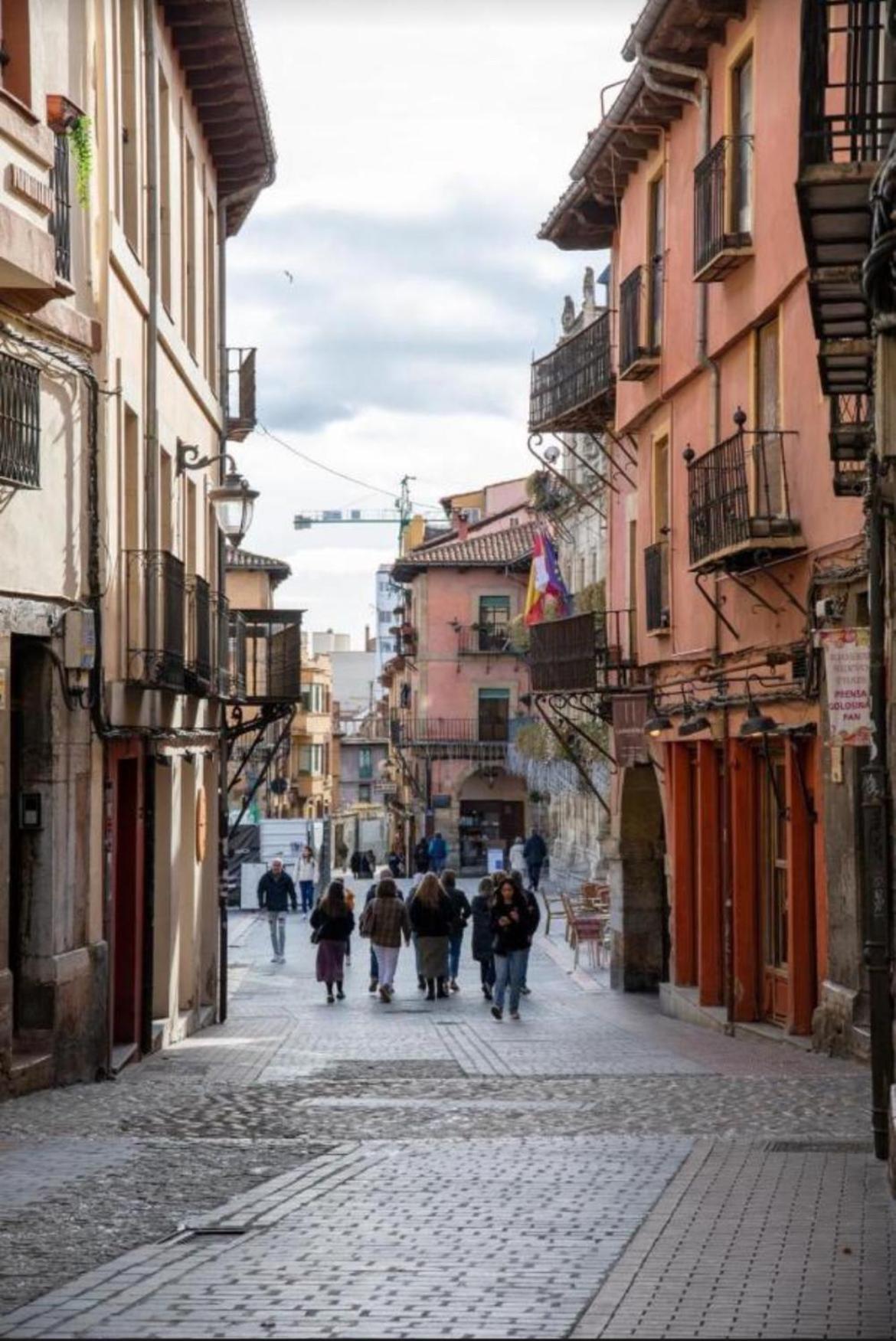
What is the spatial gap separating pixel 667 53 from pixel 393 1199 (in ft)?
51.2

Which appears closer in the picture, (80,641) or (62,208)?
(62,208)

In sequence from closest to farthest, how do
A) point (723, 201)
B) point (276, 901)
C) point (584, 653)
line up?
point (723, 201), point (584, 653), point (276, 901)

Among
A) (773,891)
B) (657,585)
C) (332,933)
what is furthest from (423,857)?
(773,891)

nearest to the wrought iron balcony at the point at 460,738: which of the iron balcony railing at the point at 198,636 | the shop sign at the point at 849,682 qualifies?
the iron balcony railing at the point at 198,636

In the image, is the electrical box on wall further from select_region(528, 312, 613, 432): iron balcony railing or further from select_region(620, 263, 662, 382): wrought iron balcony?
select_region(528, 312, 613, 432): iron balcony railing

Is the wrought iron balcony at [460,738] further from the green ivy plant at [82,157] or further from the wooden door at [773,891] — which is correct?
the green ivy plant at [82,157]

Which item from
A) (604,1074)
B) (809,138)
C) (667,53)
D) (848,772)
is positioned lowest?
(604,1074)

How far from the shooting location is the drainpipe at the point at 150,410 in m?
21.1

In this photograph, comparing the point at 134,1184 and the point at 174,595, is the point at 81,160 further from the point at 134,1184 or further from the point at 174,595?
the point at 134,1184

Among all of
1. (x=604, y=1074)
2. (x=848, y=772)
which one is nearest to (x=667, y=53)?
(x=848, y=772)

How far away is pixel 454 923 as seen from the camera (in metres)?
28.8

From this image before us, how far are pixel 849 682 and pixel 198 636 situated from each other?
406 inches

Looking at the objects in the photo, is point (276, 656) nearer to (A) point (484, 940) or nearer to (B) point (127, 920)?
(A) point (484, 940)

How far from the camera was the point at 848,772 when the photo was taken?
17.6 metres
